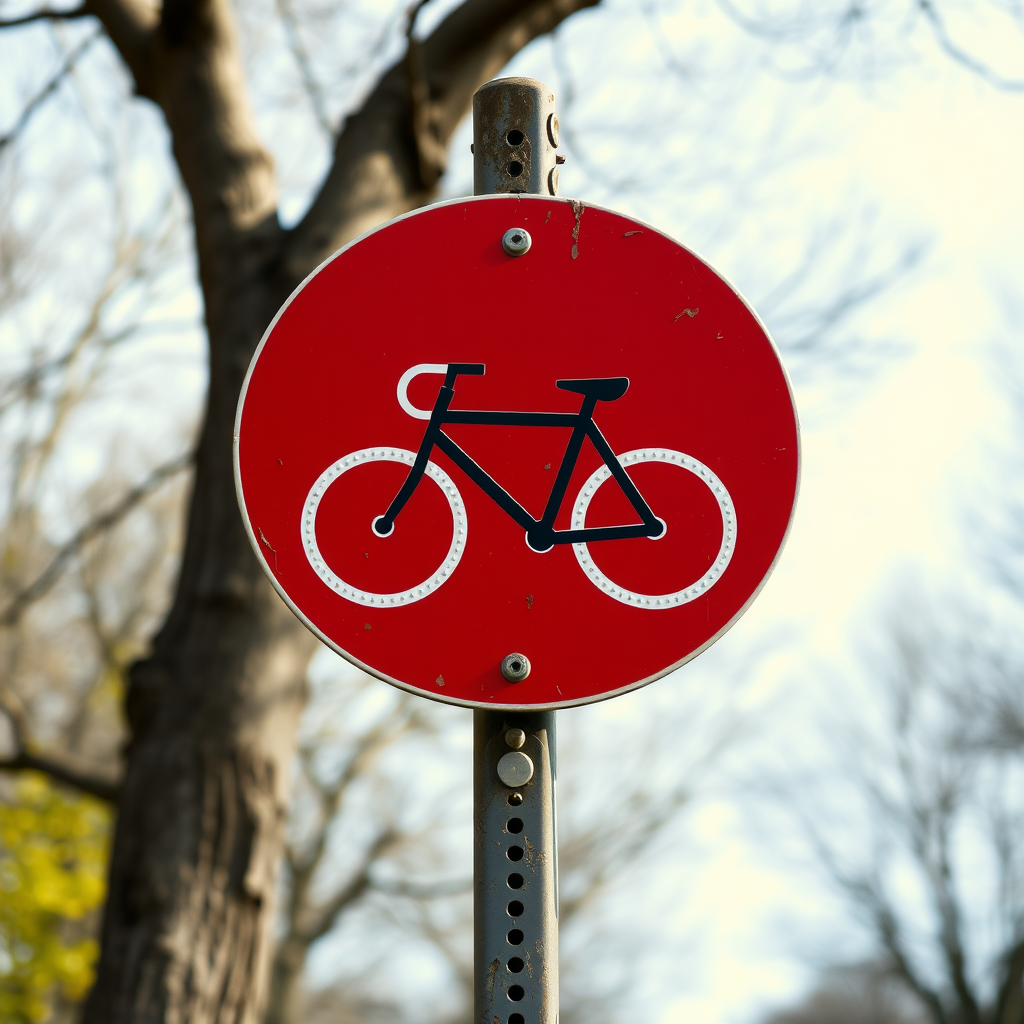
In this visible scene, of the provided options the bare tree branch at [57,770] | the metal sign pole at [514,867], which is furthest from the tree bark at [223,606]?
the metal sign pole at [514,867]

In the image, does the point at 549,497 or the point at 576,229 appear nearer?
the point at 549,497

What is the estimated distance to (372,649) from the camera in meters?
1.40

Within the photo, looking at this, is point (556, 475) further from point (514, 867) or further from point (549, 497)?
point (514, 867)

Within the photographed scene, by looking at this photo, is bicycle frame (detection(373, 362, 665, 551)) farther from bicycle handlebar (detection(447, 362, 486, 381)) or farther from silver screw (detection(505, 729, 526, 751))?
silver screw (detection(505, 729, 526, 751))

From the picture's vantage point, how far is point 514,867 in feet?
4.53

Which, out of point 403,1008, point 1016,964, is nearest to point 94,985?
point 1016,964

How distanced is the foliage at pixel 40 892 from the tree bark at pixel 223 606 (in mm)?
5653

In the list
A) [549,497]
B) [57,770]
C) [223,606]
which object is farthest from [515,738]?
[57,770]

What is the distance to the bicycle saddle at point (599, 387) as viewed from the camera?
1.47 meters

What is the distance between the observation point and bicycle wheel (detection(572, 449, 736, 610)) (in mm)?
1418

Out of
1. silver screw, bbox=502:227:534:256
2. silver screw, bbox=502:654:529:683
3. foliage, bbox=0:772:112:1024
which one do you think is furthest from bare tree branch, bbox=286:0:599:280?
foliage, bbox=0:772:112:1024

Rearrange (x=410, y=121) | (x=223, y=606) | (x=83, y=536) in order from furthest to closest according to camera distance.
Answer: (x=83, y=536)
(x=410, y=121)
(x=223, y=606)

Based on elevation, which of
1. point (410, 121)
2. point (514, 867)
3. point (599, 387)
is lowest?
point (514, 867)

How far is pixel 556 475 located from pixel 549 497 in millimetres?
29
